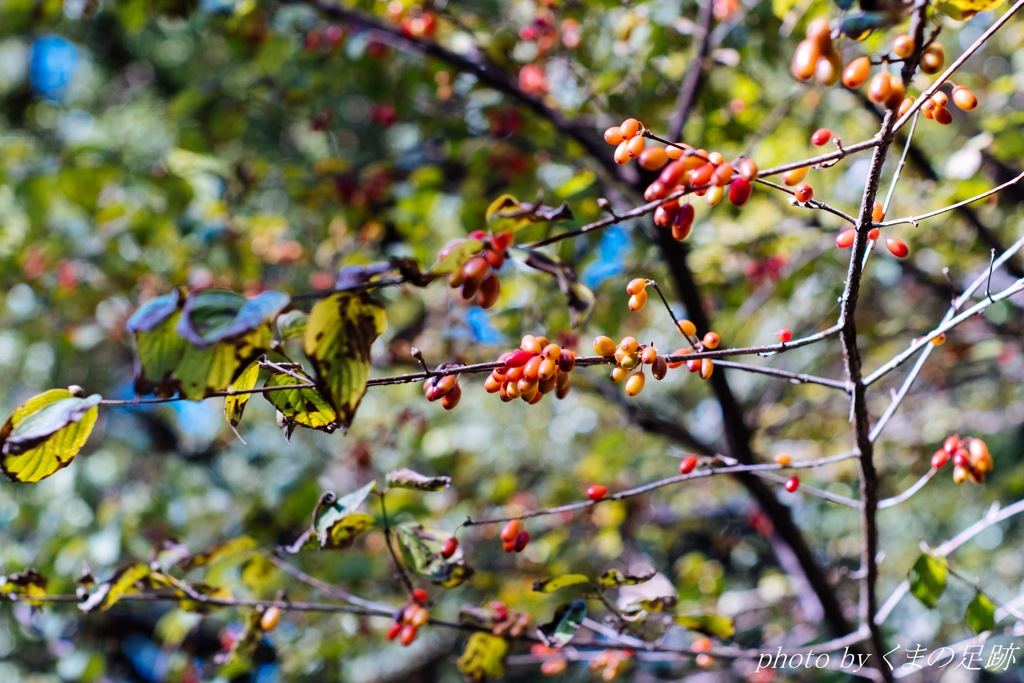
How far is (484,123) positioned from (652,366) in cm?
205

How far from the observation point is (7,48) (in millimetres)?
6496

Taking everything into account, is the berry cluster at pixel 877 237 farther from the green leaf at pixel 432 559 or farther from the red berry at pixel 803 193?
the green leaf at pixel 432 559

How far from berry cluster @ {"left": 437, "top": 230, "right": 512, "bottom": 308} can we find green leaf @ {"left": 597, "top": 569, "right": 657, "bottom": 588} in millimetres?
626

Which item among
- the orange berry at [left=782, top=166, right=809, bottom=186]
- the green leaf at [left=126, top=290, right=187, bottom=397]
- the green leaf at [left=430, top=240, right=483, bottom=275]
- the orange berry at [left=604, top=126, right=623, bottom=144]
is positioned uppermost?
the orange berry at [left=782, top=166, right=809, bottom=186]

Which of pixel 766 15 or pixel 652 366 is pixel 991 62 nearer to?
pixel 766 15

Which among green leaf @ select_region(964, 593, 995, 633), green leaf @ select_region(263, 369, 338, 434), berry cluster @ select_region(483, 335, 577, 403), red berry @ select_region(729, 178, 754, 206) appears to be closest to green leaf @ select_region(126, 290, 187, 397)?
green leaf @ select_region(263, 369, 338, 434)

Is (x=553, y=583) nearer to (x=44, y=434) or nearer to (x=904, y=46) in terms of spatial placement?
(x=44, y=434)

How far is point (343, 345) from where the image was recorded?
0.59 metres

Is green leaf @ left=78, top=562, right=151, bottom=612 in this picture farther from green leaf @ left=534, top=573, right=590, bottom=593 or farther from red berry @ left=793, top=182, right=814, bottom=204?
red berry @ left=793, top=182, right=814, bottom=204

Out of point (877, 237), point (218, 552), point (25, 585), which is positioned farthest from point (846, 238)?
point (25, 585)

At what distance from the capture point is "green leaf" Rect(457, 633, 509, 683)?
1206mm

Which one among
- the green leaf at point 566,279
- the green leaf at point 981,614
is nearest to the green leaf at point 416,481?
the green leaf at point 566,279

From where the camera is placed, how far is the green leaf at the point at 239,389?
2.43ft

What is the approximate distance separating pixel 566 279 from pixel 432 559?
1.90 ft
